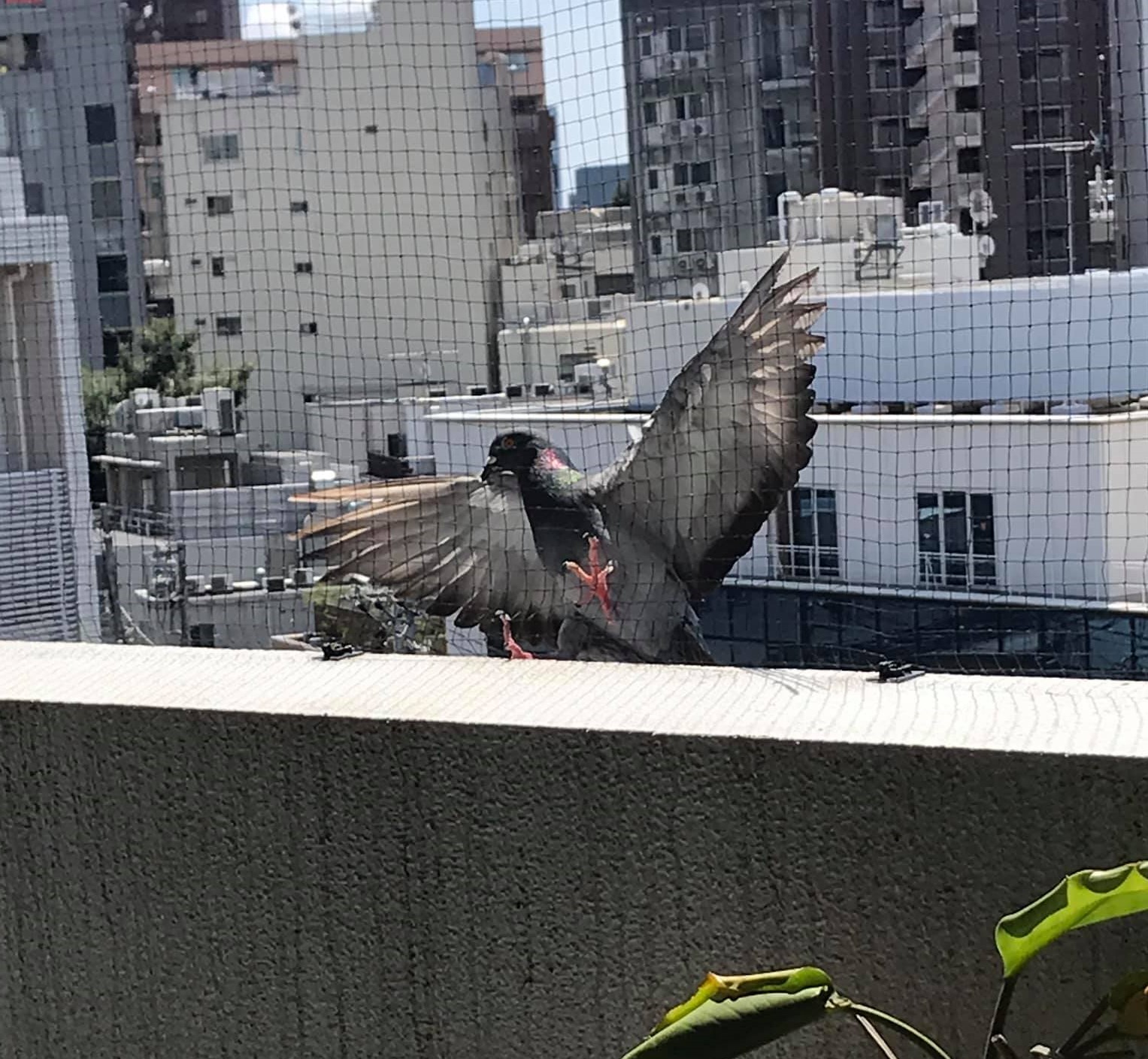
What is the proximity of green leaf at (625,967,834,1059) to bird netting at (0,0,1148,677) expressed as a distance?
668 millimetres

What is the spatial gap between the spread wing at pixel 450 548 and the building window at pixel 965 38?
448 centimetres

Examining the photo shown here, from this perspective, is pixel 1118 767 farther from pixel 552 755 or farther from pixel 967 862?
pixel 552 755

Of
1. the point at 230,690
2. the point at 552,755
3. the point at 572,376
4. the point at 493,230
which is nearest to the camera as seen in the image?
the point at 552,755

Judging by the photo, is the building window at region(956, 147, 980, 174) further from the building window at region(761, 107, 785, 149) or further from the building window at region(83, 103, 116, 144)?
the building window at region(83, 103, 116, 144)

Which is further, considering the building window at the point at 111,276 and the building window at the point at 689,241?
the building window at the point at 111,276

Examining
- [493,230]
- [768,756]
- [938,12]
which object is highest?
[938,12]

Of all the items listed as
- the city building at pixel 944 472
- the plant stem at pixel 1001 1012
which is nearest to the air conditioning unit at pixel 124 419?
the city building at pixel 944 472

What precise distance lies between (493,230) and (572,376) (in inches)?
74.3

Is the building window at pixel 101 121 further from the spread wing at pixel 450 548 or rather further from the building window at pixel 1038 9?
the spread wing at pixel 450 548

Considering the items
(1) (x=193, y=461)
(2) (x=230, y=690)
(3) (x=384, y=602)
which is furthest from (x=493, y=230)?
(2) (x=230, y=690)

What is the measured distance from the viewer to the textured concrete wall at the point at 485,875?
37.5 inches

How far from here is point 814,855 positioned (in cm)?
98

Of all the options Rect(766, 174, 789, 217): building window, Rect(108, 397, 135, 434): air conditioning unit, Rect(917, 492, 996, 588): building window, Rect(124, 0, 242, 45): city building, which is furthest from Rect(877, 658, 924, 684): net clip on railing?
Rect(124, 0, 242, 45): city building

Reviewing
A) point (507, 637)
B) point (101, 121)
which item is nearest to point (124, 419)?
point (507, 637)
